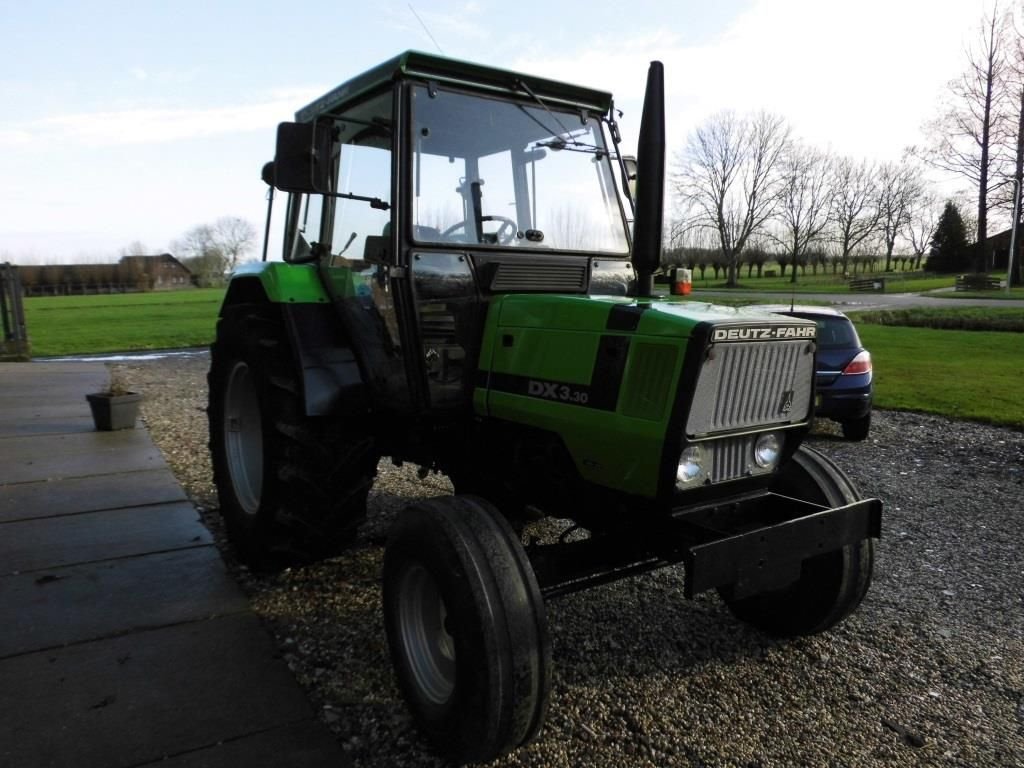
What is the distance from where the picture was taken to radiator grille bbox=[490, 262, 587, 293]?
3246mm

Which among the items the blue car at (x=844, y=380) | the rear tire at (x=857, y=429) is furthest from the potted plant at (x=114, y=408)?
the rear tire at (x=857, y=429)

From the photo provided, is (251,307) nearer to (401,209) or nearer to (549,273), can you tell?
(401,209)

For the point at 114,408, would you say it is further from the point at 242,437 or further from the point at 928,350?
the point at 928,350

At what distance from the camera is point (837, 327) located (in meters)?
8.05

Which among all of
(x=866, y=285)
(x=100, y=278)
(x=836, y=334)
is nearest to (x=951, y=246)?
(x=866, y=285)

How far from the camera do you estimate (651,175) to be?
8.67ft

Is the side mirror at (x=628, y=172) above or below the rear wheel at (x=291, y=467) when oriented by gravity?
above

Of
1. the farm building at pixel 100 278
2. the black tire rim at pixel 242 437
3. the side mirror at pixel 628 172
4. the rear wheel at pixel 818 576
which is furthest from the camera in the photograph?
the farm building at pixel 100 278

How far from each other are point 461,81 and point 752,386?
6.12ft

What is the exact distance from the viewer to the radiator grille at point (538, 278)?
10.6 feet

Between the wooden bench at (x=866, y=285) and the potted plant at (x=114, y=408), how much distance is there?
28.3 meters

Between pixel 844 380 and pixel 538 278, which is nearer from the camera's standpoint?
pixel 538 278

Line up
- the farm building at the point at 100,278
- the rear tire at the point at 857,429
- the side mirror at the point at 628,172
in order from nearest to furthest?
the side mirror at the point at 628,172, the rear tire at the point at 857,429, the farm building at the point at 100,278

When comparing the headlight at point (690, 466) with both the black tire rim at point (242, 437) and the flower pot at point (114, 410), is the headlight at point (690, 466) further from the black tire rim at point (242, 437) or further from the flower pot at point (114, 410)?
the flower pot at point (114, 410)
